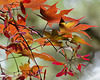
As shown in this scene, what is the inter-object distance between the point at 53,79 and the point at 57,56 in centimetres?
16

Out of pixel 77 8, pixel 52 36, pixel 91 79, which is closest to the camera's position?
pixel 52 36

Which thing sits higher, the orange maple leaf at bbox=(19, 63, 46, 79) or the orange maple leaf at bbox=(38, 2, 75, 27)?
the orange maple leaf at bbox=(38, 2, 75, 27)

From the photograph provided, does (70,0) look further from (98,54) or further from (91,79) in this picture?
(91,79)

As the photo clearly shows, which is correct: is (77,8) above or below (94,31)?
above

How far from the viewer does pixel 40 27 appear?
1026 millimetres

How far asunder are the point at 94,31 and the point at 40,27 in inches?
16.2

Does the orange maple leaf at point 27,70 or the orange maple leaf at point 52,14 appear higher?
the orange maple leaf at point 52,14

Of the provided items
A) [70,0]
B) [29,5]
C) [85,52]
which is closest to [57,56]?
[85,52]

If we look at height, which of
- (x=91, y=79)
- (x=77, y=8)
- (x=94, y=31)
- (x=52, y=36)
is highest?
(x=77, y=8)

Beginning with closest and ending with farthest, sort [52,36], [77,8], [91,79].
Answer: [52,36] < [91,79] < [77,8]

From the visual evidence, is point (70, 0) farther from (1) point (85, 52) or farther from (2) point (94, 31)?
(1) point (85, 52)

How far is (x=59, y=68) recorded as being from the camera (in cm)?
102

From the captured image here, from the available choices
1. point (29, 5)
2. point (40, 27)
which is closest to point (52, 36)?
point (29, 5)

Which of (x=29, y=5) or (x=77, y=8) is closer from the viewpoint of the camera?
(x=29, y=5)
